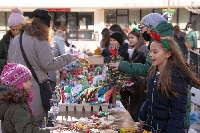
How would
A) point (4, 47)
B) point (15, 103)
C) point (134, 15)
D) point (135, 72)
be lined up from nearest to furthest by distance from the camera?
Answer: point (15, 103) < point (135, 72) < point (4, 47) < point (134, 15)

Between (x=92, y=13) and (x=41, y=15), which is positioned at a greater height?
(x=92, y=13)

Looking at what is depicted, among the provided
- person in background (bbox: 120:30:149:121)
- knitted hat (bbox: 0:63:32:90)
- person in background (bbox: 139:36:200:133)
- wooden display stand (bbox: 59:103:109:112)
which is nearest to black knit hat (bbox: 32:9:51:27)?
wooden display stand (bbox: 59:103:109:112)

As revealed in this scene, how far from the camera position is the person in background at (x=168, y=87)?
7.68 feet

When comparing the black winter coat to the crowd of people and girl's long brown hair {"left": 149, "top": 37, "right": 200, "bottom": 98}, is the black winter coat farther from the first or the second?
girl's long brown hair {"left": 149, "top": 37, "right": 200, "bottom": 98}

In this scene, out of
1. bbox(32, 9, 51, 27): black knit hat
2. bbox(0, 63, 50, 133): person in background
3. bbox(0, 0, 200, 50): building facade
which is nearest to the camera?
bbox(0, 63, 50, 133): person in background

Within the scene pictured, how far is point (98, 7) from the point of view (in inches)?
670

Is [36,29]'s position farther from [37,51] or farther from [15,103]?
[15,103]

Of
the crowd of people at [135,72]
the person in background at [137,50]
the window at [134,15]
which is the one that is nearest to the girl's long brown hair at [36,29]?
the crowd of people at [135,72]

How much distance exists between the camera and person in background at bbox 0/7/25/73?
3979 millimetres

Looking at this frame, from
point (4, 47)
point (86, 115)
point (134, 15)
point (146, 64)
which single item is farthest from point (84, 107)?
point (134, 15)

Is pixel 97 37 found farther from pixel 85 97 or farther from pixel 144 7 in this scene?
pixel 85 97

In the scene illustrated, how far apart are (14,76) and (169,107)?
1177 mm

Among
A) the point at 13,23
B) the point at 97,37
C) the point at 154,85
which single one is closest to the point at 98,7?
the point at 97,37

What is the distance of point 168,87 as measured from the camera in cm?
235
